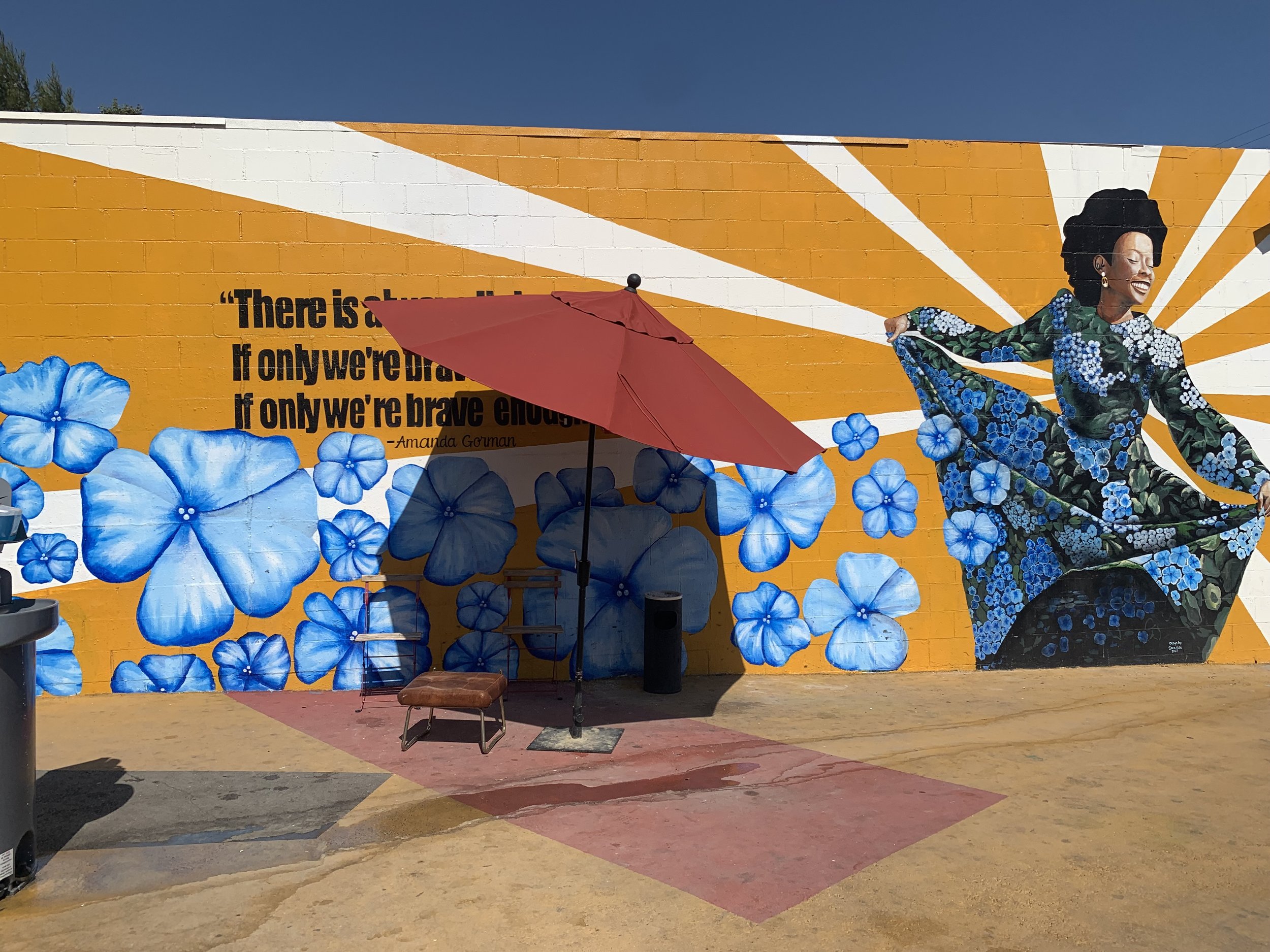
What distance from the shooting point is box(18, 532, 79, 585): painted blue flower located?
24.7 ft

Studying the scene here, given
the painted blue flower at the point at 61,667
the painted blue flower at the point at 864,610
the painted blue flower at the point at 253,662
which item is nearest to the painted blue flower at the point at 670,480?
the painted blue flower at the point at 864,610

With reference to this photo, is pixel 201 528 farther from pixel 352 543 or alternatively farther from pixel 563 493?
pixel 563 493

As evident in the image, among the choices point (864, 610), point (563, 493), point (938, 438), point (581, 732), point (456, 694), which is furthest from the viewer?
point (938, 438)

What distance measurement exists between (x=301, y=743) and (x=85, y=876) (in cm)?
209

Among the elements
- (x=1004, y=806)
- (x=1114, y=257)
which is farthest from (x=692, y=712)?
(x=1114, y=257)

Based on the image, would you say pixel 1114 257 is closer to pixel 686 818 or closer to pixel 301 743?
pixel 686 818

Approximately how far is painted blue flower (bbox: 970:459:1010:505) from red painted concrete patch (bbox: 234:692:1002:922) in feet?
11.4

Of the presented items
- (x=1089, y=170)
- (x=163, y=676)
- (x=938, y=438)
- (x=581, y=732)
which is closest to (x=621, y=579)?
(x=581, y=732)

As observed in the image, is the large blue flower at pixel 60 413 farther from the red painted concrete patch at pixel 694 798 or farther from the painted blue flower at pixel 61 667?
the red painted concrete patch at pixel 694 798

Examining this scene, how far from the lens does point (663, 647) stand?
771 cm

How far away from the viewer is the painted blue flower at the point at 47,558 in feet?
24.7

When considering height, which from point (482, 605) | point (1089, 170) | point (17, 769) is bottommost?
point (17, 769)

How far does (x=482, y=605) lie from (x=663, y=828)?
3.52 metres

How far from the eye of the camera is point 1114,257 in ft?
28.8
